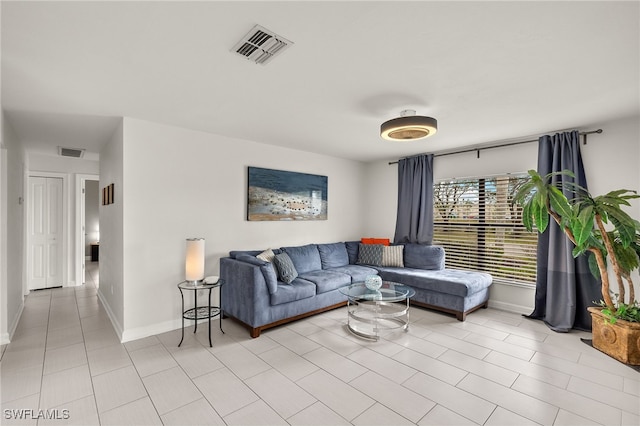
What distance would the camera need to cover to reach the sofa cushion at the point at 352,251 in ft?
17.6

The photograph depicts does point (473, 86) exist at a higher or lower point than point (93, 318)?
higher

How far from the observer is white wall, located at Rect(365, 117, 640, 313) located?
3.36 m

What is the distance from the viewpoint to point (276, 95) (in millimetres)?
2691

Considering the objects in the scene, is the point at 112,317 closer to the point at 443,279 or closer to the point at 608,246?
the point at 443,279

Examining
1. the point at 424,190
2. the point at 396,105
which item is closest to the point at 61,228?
Answer: the point at 396,105

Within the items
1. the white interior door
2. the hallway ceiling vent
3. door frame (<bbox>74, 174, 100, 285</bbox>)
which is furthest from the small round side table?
the white interior door

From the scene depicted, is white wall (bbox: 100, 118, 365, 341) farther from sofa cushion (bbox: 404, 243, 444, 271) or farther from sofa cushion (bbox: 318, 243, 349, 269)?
sofa cushion (bbox: 404, 243, 444, 271)

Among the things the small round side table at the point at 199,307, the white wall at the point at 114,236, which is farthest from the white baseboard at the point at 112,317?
the small round side table at the point at 199,307

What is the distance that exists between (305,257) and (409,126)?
254 centimetres

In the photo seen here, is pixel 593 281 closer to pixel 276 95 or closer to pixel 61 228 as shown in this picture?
pixel 276 95

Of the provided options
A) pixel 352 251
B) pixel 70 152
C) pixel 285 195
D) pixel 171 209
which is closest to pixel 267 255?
pixel 285 195

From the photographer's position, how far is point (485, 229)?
4559 millimetres

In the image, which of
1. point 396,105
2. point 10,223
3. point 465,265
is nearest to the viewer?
point 396,105

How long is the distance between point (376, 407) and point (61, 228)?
6238mm
